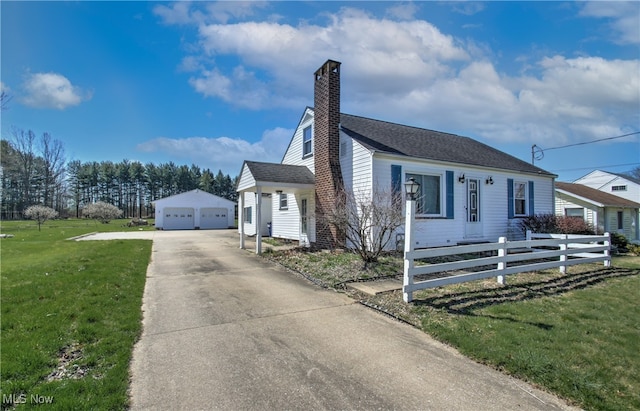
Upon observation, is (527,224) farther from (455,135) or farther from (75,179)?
(75,179)

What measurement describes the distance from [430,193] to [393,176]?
6.45 ft

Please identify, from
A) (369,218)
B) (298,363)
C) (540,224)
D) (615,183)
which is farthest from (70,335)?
(615,183)

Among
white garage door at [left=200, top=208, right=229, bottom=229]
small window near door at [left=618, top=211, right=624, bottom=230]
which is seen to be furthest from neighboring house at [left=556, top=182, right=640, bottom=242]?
white garage door at [left=200, top=208, right=229, bottom=229]

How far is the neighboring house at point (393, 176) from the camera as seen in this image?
1138 cm

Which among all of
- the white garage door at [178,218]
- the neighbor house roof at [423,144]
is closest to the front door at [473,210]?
the neighbor house roof at [423,144]

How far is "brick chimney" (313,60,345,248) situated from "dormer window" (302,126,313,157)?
150cm

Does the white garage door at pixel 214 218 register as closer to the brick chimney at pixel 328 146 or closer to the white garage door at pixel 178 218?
the white garage door at pixel 178 218

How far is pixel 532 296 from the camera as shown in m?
6.45

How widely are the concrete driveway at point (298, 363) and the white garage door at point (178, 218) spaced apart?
1260 inches

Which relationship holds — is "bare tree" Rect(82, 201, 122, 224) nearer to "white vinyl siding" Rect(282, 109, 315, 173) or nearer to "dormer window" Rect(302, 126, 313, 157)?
"white vinyl siding" Rect(282, 109, 315, 173)

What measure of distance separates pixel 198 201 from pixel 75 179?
123 ft

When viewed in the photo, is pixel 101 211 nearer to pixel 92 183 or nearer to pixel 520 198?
pixel 92 183

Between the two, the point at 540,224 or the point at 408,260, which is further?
the point at 540,224

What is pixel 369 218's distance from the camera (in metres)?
8.91
